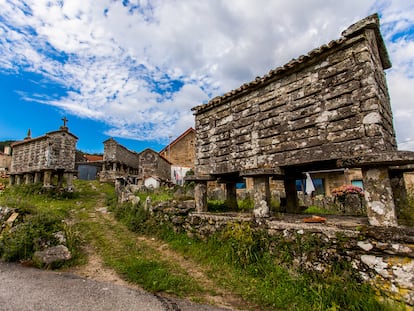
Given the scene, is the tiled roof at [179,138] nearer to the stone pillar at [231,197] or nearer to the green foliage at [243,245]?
the stone pillar at [231,197]

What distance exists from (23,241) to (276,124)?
24.3ft

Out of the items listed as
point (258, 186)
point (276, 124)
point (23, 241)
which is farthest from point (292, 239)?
point (23, 241)

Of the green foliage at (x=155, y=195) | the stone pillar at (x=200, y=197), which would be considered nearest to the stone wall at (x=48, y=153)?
the green foliage at (x=155, y=195)

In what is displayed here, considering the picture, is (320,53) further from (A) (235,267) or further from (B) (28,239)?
(B) (28,239)

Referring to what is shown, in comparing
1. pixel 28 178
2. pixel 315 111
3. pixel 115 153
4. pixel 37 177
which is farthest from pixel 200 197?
pixel 115 153

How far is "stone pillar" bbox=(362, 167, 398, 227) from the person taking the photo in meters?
3.64

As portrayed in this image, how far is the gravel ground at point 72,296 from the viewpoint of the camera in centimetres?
358

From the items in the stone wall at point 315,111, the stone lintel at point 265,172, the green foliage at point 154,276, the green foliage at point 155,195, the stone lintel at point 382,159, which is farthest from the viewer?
the green foliage at point 155,195

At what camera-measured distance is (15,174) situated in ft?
57.9

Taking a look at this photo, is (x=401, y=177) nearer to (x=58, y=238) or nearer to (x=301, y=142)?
(x=301, y=142)

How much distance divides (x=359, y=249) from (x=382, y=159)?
150 cm

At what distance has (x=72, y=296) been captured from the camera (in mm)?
3928

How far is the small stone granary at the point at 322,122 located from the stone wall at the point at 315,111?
15 millimetres

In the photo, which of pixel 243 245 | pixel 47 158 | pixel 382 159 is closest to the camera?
pixel 382 159
